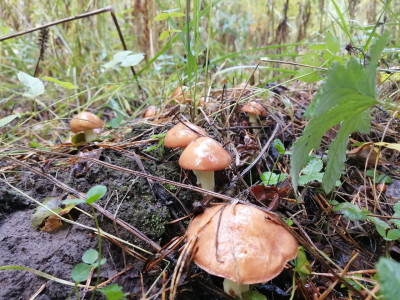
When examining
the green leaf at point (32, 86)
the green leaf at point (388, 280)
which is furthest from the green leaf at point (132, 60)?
the green leaf at point (388, 280)

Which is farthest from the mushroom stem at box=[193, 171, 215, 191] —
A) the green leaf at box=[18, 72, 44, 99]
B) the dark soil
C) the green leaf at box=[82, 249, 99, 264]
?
the green leaf at box=[18, 72, 44, 99]

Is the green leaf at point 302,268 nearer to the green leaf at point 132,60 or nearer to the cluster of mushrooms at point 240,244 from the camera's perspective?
the cluster of mushrooms at point 240,244

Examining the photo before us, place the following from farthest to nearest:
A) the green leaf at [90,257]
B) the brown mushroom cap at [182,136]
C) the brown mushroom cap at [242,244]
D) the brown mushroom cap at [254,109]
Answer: the brown mushroom cap at [254,109] → the brown mushroom cap at [182,136] → the green leaf at [90,257] → the brown mushroom cap at [242,244]

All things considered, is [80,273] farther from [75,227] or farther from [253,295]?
[253,295]

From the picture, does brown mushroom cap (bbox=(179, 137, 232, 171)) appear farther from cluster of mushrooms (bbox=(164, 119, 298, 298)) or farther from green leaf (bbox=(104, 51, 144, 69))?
green leaf (bbox=(104, 51, 144, 69))

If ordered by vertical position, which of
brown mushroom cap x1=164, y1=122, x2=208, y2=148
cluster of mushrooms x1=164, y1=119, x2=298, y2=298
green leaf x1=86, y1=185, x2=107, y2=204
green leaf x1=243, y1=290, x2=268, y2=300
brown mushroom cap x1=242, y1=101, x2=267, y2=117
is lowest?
green leaf x1=243, y1=290, x2=268, y2=300

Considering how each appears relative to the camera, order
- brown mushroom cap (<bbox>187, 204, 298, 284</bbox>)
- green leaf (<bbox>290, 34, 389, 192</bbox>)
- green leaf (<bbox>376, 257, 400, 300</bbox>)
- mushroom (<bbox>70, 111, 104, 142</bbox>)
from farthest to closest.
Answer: mushroom (<bbox>70, 111, 104, 142</bbox>) < brown mushroom cap (<bbox>187, 204, 298, 284</bbox>) < green leaf (<bbox>290, 34, 389, 192</bbox>) < green leaf (<bbox>376, 257, 400, 300</bbox>)

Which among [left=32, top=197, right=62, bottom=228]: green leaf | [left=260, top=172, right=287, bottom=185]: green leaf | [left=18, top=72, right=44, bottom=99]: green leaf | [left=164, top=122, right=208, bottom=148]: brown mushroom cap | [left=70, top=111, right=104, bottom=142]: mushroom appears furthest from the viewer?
[left=70, top=111, right=104, bottom=142]: mushroom
